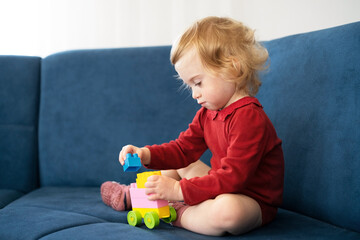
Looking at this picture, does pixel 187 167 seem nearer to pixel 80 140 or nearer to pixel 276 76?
pixel 276 76

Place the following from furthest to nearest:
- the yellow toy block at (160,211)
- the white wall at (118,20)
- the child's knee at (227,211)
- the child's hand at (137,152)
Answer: the white wall at (118,20) → the child's hand at (137,152) → the yellow toy block at (160,211) → the child's knee at (227,211)

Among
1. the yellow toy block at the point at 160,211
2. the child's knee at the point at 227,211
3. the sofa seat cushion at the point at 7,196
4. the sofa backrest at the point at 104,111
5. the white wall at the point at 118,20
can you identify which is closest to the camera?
the child's knee at the point at 227,211

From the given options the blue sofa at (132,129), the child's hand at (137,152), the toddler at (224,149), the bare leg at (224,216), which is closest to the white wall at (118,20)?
the blue sofa at (132,129)

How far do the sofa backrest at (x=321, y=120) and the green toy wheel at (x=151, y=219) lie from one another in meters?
0.47

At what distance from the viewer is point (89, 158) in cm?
178

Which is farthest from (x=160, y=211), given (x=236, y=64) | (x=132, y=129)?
(x=132, y=129)

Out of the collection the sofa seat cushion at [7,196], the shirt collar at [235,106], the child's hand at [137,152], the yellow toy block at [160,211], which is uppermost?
the shirt collar at [235,106]

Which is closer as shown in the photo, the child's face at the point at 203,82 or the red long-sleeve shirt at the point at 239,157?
the red long-sleeve shirt at the point at 239,157

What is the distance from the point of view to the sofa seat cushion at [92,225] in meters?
1.01

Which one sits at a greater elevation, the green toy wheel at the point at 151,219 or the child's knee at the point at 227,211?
the child's knee at the point at 227,211

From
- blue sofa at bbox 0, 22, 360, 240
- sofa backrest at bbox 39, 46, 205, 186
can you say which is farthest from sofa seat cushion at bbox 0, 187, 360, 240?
sofa backrest at bbox 39, 46, 205, 186

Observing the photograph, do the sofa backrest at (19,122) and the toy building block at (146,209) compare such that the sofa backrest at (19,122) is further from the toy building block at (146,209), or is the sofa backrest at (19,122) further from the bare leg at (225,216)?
the bare leg at (225,216)

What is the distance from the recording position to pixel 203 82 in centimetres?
120

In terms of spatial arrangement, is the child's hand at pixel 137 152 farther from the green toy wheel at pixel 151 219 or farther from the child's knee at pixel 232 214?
the child's knee at pixel 232 214
